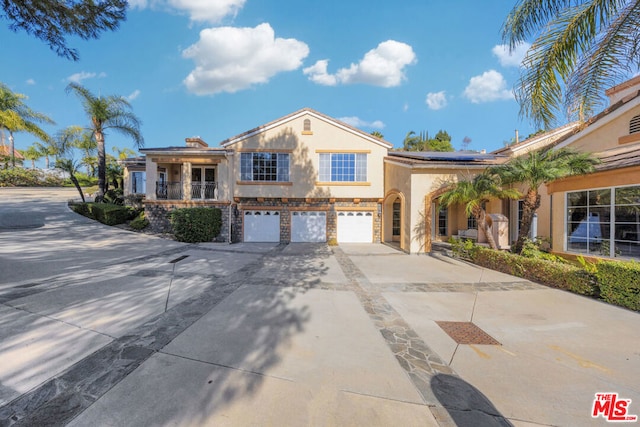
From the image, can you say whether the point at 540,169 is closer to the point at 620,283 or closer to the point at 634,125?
the point at 620,283

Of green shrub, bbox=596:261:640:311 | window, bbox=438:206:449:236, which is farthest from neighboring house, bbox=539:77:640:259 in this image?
window, bbox=438:206:449:236

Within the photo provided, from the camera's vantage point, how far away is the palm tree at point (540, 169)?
7645 mm

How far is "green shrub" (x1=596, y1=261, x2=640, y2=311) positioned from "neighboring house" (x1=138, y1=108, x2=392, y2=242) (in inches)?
405

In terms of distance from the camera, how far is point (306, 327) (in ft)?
14.8

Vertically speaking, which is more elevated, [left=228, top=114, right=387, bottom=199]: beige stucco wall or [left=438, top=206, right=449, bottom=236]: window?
[left=228, top=114, right=387, bottom=199]: beige stucco wall

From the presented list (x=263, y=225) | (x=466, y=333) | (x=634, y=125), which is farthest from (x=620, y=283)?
(x=263, y=225)

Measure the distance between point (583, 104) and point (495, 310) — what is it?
457 cm

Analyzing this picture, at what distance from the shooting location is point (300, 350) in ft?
12.4

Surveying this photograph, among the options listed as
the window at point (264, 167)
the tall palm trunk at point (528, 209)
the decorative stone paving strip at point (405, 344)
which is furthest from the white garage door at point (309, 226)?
the tall palm trunk at point (528, 209)

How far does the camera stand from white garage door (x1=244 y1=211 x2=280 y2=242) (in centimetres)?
1550

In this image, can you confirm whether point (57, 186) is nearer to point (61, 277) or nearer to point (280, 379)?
point (61, 277)

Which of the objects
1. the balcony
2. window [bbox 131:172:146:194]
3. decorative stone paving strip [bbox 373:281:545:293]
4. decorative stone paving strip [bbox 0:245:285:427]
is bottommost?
decorative stone paving strip [bbox 373:281:545:293]

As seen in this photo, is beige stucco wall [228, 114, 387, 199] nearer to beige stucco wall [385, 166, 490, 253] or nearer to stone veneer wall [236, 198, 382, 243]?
stone veneer wall [236, 198, 382, 243]

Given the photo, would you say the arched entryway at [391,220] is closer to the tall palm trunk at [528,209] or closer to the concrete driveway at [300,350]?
the tall palm trunk at [528,209]
